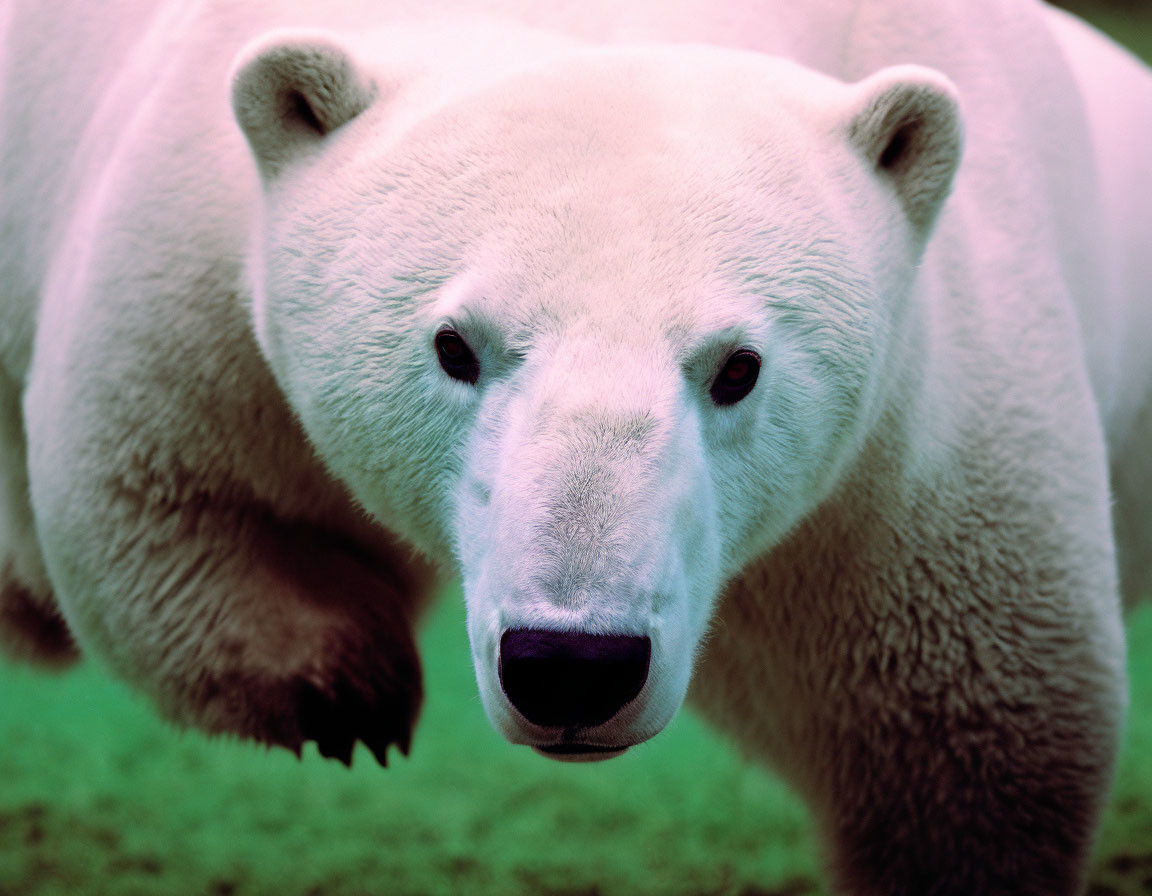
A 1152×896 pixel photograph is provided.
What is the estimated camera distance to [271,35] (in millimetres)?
2166

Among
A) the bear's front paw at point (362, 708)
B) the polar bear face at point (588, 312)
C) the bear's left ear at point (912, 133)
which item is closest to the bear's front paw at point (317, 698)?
the bear's front paw at point (362, 708)

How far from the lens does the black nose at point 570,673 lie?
5.53 feet

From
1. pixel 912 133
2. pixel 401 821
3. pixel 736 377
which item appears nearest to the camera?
pixel 736 377

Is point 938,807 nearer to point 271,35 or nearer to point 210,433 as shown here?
point 210,433

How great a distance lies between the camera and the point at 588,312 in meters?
1.85

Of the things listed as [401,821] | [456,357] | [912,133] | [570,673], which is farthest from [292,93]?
[401,821]

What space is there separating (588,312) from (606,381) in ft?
0.34

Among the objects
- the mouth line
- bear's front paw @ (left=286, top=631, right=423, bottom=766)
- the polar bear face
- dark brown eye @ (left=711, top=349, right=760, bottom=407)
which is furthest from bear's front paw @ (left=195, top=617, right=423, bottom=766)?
dark brown eye @ (left=711, top=349, right=760, bottom=407)

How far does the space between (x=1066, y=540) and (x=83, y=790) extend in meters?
3.56

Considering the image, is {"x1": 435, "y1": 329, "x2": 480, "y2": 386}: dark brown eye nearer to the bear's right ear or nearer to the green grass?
the bear's right ear

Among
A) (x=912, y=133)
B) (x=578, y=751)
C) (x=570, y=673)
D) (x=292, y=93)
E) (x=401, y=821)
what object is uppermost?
(x=912, y=133)

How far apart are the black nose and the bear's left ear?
894 mm

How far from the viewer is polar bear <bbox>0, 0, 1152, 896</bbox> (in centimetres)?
187

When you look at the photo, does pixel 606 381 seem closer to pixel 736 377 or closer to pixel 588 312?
pixel 588 312
